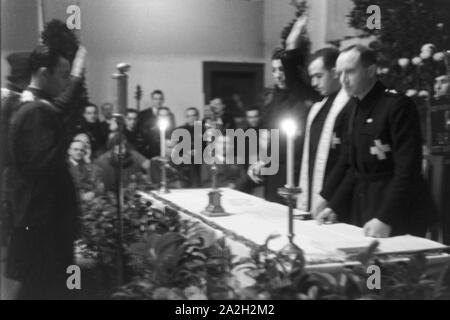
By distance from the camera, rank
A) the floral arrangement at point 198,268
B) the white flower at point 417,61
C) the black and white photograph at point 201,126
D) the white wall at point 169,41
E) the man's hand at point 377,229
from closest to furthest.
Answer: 1. the floral arrangement at point 198,268
2. the man's hand at point 377,229
3. the black and white photograph at point 201,126
4. the white wall at point 169,41
5. the white flower at point 417,61

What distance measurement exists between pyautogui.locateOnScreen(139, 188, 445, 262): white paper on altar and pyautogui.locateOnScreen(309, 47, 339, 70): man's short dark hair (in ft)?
1.55

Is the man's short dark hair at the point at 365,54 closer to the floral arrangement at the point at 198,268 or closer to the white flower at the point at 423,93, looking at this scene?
the white flower at the point at 423,93

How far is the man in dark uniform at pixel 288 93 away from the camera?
175 cm

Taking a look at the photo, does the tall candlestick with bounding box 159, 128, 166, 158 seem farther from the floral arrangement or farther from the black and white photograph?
the floral arrangement

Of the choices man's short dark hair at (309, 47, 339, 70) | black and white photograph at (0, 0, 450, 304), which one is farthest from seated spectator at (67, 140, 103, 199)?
man's short dark hair at (309, 47, 339, 70)

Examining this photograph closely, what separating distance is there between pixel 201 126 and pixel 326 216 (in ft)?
1.56

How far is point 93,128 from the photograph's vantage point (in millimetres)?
1763

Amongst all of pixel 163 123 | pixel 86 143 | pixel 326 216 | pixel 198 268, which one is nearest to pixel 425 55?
pixel 326 216

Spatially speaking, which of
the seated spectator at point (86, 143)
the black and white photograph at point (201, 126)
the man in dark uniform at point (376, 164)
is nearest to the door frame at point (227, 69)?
the black and white photograph at point (201, 126)

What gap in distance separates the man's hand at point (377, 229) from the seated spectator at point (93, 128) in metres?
0.84

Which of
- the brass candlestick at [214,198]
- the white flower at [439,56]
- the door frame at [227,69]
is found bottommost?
the brass candlestick at [214,198]

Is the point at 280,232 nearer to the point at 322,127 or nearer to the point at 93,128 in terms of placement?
the point at 322,127
